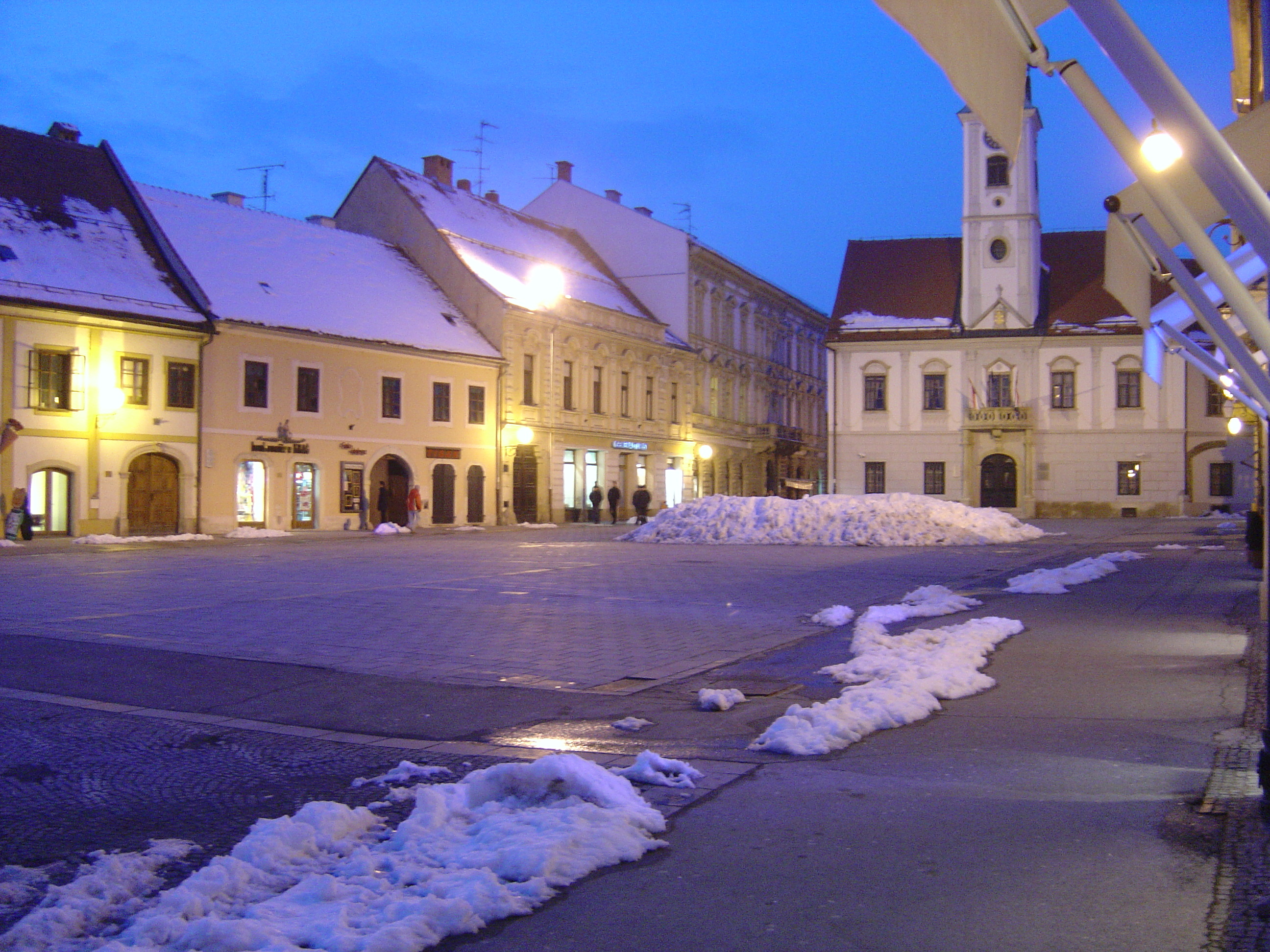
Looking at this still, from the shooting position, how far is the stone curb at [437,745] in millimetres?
5312

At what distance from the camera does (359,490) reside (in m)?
37.8

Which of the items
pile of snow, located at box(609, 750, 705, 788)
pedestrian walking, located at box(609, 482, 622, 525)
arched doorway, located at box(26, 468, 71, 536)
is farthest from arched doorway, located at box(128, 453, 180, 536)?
pile of snow, located at box(609, 750, 705, 788)

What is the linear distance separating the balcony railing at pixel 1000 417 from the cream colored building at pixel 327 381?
20.7 meters

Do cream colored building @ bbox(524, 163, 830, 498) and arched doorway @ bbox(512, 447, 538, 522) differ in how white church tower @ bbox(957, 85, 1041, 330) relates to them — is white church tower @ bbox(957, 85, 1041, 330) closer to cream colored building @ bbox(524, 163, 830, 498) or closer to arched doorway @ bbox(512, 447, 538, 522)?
cream colored building @ bbox(524, 163, 830, 498)

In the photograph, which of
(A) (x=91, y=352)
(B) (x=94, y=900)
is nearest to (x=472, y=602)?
(B) (x=94, y=900)

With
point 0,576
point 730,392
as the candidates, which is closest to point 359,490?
point 0,576

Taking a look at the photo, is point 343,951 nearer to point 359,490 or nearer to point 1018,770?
point 1018,770

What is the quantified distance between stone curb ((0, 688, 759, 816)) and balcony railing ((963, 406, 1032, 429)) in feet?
150

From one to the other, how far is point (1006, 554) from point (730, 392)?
Result: 120ft

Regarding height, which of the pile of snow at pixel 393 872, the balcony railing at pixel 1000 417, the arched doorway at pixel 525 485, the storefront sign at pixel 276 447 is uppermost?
the balcony railing at pixel 1000 417

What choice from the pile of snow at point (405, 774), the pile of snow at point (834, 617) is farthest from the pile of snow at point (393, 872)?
the pile of snow at point (834, 617)

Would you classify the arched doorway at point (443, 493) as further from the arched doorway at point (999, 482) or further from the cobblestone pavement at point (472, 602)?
the arched doorway at point (999, 482)

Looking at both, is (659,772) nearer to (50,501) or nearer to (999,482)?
(50,501)

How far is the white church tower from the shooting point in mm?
49406
